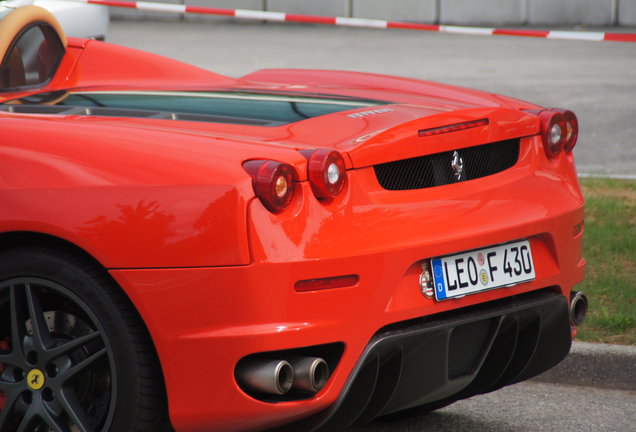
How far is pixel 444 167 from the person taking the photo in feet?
12.3

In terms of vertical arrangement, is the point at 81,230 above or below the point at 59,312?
above

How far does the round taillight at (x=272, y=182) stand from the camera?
326 cm

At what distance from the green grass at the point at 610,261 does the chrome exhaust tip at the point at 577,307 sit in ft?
4.00

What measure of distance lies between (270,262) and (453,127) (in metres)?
0.88

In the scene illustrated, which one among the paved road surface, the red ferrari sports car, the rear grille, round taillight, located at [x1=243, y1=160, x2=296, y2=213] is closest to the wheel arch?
the red ferrari sports car

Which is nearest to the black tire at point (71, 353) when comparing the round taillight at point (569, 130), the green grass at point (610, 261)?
the round taillight at point (569, 130)

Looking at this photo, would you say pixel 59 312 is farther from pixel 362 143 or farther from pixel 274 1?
pixel 274 1

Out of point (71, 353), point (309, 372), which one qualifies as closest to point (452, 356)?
point (309, 372)

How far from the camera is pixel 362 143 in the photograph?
3.53m

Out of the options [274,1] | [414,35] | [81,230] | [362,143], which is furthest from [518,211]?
[274,1]

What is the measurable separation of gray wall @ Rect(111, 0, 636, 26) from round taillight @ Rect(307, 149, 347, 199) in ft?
59.5

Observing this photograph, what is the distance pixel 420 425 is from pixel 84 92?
5.87 feet

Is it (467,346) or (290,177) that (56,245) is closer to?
(290,177)

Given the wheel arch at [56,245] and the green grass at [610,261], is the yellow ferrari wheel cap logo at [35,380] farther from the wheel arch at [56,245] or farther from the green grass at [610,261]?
the green grass at [610,261]
